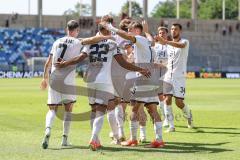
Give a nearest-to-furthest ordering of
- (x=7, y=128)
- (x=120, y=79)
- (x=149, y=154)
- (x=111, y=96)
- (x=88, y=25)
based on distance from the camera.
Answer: (x=149, y=154) → (x=111, y=96) → (x=120, y=79) → (x=7, y=128) → (x=88, y=25)

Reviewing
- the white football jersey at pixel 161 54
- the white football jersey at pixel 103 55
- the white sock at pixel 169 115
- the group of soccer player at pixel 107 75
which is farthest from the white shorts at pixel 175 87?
the white football jersey at pixel 103 55

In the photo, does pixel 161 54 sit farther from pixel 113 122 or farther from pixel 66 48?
pixel 66 48

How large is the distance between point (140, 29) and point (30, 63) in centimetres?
5416

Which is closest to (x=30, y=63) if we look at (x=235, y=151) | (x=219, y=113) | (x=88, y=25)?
(x=88, y=25)

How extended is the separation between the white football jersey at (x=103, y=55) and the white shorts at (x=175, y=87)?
4.53m

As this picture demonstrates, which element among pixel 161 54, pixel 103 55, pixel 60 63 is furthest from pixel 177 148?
pixel 161 54

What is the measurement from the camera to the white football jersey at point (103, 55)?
484 inches

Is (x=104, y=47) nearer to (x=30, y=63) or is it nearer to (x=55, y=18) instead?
(x=30, y=63)

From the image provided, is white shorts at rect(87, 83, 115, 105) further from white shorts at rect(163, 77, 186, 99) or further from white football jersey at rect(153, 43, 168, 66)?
white football jersey at rect(153, 43, 168, 66)

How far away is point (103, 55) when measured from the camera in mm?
12320

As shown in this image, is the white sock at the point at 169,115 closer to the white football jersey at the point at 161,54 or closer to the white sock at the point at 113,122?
the white football jersey at the point at 161,54

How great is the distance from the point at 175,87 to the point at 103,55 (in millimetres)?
4672

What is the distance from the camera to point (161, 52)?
59.7ft

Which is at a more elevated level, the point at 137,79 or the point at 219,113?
the point at 137,79
